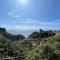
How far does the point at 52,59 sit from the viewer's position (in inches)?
1043

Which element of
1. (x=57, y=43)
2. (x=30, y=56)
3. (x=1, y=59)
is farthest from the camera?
(x=1, y=59)

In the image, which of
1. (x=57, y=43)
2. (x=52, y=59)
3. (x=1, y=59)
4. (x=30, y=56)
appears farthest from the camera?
(x=1, y=59)

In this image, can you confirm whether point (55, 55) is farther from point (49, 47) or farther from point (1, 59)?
point (1, 59)

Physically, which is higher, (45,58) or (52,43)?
(52,43)

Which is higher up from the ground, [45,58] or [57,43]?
[57,43]

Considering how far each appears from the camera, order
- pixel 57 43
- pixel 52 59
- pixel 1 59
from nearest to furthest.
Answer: pixel 52 59 < pixel 57 43 < pixel 1 59

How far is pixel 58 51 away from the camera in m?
26.8

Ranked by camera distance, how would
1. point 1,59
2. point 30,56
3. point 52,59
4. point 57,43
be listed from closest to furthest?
point 52,59 → point 57,43 → point 30,56 → point 1,59

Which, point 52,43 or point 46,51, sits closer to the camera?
point 46,51

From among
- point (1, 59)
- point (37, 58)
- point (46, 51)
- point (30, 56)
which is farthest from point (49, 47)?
point (1, 59)

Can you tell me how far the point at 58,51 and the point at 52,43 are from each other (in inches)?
102

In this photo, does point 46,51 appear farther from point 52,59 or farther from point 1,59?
point 1,59

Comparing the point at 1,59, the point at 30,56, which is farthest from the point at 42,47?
the point at 1,59

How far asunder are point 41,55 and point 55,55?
2.08m
